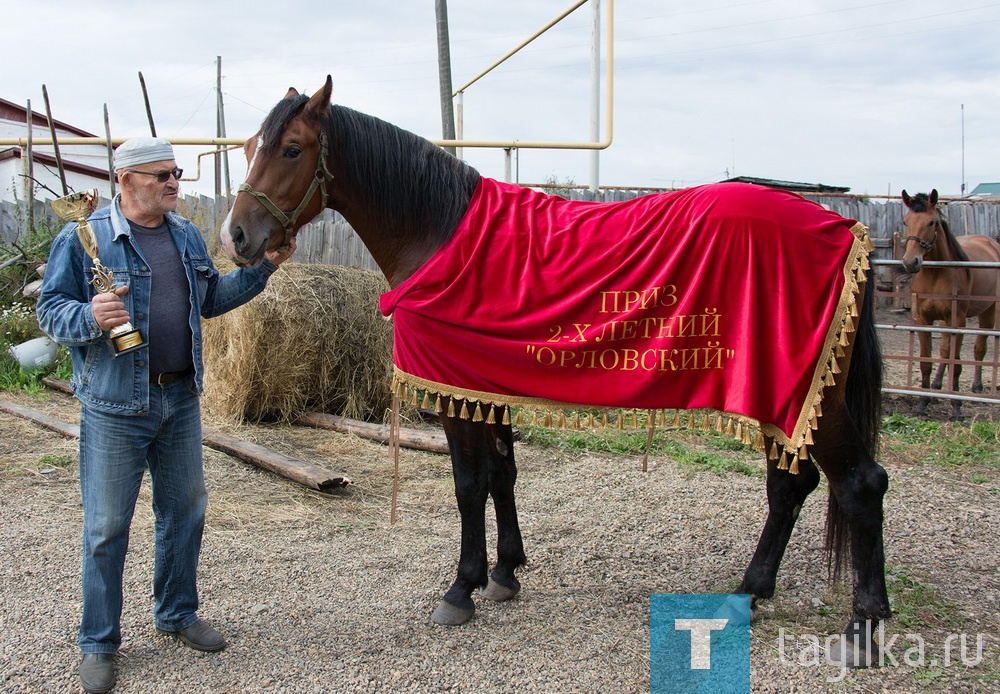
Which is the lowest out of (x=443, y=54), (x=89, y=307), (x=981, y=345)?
(x=981, y=345)

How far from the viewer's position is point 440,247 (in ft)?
9.20

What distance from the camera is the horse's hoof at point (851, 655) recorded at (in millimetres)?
2596

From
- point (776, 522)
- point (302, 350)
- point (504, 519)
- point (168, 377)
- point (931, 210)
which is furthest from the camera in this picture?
Answer: point (931, 210)

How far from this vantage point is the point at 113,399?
2420mm

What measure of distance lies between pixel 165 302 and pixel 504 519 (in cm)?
164

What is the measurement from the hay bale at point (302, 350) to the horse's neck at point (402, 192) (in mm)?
3163

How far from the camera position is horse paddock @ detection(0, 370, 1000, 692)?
2559 millimetres

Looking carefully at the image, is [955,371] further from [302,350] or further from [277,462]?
[277,462]

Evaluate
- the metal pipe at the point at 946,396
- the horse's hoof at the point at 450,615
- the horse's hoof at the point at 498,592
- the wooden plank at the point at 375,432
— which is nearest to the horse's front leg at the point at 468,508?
the horse's hoof at the point at 450,615

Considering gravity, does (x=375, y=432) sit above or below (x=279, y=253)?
below

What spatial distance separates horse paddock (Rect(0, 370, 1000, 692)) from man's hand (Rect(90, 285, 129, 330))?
48.2 inches

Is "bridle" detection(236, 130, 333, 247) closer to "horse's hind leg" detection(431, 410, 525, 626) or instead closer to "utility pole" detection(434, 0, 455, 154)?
"horse's hind leg" detection(431, 410, 525, 626)

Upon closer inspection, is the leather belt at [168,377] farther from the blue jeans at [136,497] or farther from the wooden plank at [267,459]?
the wooden plank at [267,459]

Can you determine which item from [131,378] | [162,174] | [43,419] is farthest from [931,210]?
[43,419]
